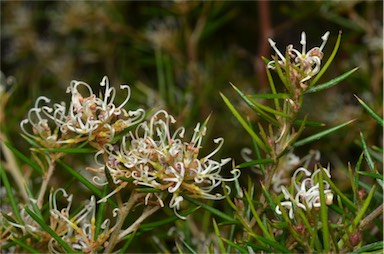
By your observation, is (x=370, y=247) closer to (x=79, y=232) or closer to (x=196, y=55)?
(x=79, y=232)

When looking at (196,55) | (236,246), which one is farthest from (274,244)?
(196,55)

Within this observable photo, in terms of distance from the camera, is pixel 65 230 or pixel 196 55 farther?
pixel 196 55

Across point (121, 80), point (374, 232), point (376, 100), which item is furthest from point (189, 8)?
point (374, 232)

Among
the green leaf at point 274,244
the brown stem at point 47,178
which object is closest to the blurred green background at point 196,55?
the brown stem at point 47,178

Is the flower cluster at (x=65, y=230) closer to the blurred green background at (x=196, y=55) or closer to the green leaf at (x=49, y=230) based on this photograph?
the green leaf at (x=49, y=230)

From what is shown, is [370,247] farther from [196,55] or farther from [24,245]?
[196,55]

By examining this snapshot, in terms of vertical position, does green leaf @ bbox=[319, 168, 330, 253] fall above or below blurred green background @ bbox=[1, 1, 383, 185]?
above

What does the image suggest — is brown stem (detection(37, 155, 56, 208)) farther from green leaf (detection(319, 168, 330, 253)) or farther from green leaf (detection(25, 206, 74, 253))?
green leaf (detection(319, 168, 330, 253))

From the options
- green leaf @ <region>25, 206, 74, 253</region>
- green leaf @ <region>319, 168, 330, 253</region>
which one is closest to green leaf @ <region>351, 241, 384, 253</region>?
green leaf @ <region>319, 168, 330, 253</region>

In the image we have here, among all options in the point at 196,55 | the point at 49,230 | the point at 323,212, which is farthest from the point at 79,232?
the point at 196,55
